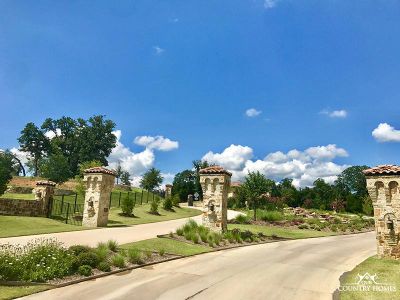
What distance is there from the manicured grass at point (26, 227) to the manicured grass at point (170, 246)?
6241mm

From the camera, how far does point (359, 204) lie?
185 ft

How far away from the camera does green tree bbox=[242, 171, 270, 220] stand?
3325cm

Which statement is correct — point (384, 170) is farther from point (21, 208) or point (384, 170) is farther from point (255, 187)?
point (21, 208)

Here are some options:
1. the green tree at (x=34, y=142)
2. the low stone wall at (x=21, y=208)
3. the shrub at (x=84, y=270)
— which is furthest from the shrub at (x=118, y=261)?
the green tree at (x=34, y=142)

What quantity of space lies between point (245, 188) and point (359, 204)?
1306 inches

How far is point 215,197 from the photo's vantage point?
21.0m

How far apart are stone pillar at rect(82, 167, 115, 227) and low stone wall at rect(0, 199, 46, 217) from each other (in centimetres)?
504

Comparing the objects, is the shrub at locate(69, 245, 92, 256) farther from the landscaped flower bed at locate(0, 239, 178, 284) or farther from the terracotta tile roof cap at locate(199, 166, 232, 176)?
the terracotta tile roof cap at locate(199, 166, 232, 176)

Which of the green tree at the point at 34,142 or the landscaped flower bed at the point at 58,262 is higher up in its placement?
the green tree at the point at 34,142

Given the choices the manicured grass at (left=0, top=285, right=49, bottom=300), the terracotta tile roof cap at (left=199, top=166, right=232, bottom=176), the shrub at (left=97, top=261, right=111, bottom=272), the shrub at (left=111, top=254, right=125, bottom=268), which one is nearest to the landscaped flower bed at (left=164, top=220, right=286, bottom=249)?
the terracotta tile roof cap at (left=199, top=166, right=232, bottom=176)

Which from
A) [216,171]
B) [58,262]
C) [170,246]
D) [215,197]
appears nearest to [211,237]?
[215,197]

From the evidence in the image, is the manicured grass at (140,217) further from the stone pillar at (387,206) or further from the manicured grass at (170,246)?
the stone pillar at (387,206)

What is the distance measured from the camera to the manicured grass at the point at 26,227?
17.5m

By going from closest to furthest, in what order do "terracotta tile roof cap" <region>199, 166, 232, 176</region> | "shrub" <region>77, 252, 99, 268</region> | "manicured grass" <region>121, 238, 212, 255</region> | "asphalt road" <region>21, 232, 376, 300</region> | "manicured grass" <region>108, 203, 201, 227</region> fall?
"asphalt road" <region>21, 232, 376, 300</region> < "shrub" <region>77, 252, 99, 268</region> < "manicured grass" <region>121, 238, 212, 255</region> < "terracotta tile roof cap" <region>199, 166, 232, 176</region> < "manicured grass" <region>108, 203, 201, 227</region>
